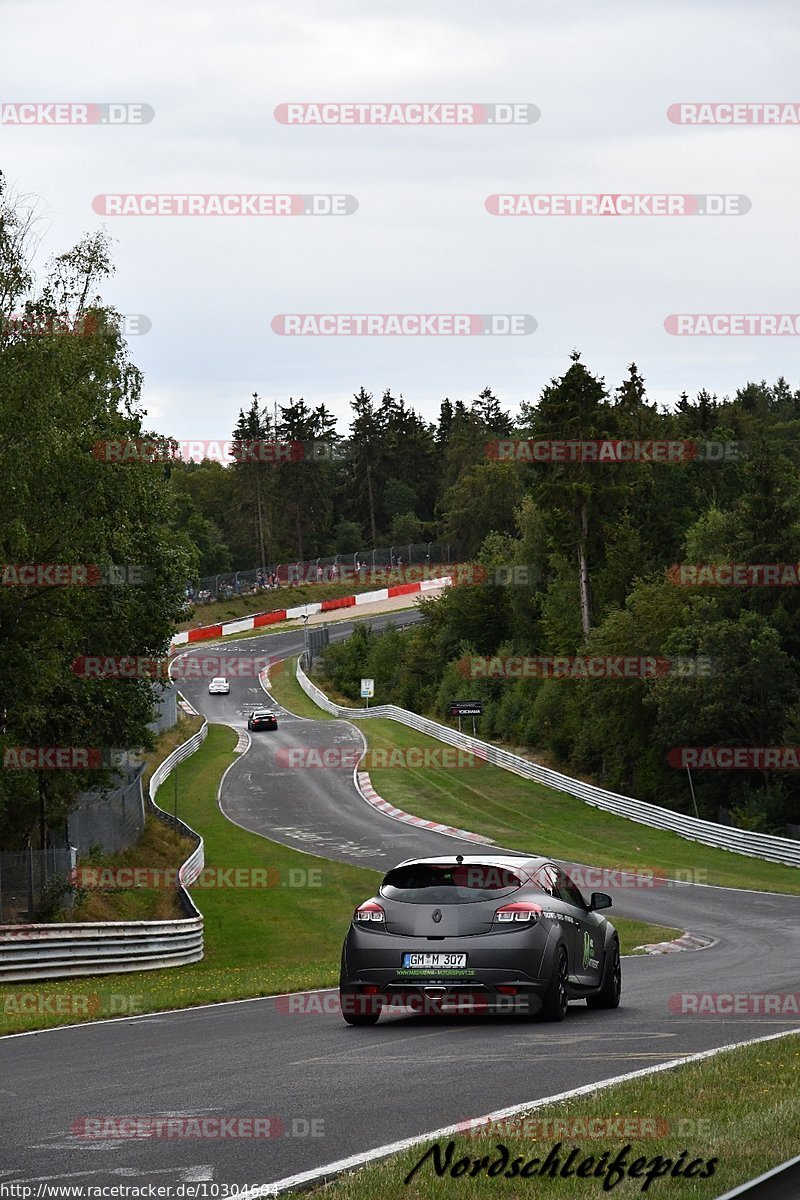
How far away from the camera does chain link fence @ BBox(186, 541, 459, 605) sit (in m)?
129

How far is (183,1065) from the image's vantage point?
34.2 ft

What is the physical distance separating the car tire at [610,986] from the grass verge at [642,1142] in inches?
188

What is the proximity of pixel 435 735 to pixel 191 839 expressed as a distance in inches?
1124

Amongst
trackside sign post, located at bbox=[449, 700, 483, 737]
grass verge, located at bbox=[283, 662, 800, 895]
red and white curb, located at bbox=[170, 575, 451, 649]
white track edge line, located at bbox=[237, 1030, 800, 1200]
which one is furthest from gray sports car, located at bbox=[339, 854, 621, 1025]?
red and white curb, located at bbox=[170, 575, 451, 649]

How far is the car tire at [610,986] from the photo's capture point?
1416 centimetres

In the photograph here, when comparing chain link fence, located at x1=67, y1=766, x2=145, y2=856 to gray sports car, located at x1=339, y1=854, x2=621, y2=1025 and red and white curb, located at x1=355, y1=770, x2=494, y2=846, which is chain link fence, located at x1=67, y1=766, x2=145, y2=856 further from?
gray sports car, located at x1=339, y1=854, x2=621, y2=1025

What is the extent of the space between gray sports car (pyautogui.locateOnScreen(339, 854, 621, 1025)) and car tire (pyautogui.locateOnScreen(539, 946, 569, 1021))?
1cm

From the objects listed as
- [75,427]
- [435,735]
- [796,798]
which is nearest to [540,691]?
[435,735]

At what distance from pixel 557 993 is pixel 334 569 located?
126 meters

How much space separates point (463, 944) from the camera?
1259cm

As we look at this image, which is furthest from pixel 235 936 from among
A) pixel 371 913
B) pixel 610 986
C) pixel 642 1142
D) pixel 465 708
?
pixel 465 708

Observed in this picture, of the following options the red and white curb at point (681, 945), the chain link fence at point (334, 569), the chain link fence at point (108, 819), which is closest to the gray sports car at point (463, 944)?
the red and white curb at point (681, 945)

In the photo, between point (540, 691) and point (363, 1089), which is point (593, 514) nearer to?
point (540, 691)

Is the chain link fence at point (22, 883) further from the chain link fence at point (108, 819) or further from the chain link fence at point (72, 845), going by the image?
the chain link fence at point (108, 819)
